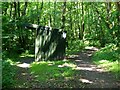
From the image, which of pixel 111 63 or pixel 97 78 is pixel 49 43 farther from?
pixel 97 78

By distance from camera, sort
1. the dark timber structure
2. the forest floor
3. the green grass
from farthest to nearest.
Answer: the dark timber structure → the green grass → the forest floor

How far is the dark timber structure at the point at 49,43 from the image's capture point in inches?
573

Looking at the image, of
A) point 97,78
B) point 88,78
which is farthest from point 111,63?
point 88,78

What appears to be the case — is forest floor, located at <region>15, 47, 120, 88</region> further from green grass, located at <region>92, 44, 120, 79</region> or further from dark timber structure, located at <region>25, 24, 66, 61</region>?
dark timber structure, located at <region>25, 24, 66, 61</region>

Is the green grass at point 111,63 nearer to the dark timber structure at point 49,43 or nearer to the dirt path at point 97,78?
the dirt path at point 97,78

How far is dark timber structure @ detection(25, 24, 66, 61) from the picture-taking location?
47.7 feet

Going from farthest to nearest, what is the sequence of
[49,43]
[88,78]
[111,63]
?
[49,43] → [111,63] → [88,78]

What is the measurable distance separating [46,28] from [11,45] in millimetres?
3548

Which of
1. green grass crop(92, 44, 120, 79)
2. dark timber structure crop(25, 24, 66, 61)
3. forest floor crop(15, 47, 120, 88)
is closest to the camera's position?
forest floor crop(15, 47, 120, 88)

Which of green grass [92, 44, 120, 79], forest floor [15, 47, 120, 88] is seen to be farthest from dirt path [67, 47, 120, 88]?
green grass [92, 44, 120, 79]

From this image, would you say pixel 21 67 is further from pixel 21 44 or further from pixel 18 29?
pixel 21 44

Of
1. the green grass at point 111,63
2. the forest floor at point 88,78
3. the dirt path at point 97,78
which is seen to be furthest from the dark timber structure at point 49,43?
the dirt path at point 97,78

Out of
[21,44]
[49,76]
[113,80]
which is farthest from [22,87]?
[21,44]

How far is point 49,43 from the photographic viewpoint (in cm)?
1465
